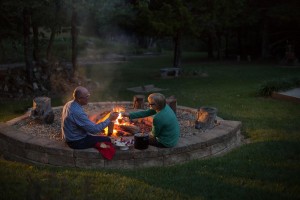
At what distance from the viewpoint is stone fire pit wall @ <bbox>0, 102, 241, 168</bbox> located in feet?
23.1

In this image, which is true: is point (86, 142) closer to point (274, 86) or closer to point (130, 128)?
point (130, 128)

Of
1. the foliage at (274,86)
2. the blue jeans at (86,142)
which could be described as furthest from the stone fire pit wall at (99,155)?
the foliage at (274,86)

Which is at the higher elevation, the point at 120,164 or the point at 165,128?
the point at 165,128

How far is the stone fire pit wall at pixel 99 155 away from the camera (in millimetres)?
7053

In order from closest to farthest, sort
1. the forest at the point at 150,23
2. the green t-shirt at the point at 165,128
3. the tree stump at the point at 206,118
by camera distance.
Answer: the green t-shirt at the point at 165,128, the tree stump at the point at 206,118, the forest at the point at 150,23

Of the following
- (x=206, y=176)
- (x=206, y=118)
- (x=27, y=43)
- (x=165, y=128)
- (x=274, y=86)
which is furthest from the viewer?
(x=27, y=43)

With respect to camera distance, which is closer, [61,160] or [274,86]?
[61,160]

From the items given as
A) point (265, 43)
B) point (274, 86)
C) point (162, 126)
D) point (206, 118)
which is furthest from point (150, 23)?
point (265, 43)

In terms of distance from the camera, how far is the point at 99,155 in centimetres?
700

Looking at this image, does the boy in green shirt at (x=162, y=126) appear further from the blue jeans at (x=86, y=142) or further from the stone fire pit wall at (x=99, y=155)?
the blue jeans at (x=86, y=142)

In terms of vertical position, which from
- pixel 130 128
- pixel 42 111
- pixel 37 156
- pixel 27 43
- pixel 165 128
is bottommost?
pixel 37 156

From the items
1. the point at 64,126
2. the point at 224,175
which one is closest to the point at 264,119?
the point at 224,175

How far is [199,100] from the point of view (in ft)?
45.3

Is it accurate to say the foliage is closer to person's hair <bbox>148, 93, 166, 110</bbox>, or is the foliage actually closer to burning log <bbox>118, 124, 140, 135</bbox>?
Answer: burning log <bbox>118, 124, 140, 135</bbox>
